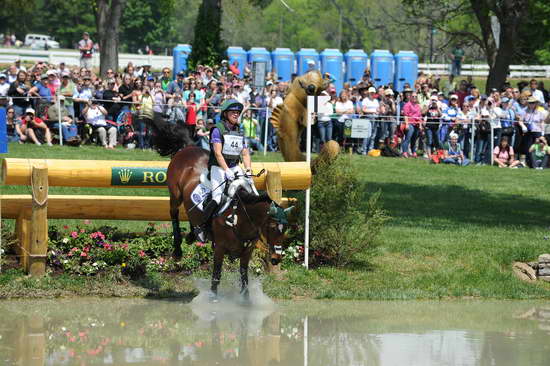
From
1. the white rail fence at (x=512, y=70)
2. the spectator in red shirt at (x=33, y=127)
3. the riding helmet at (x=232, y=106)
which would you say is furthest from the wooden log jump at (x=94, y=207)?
the white rail fence at (x=512, y=70)

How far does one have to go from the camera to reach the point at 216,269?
41.5 ft

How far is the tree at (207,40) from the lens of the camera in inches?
1405

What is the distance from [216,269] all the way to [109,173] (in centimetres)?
237

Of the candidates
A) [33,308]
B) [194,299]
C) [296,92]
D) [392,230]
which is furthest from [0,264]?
[392,230]

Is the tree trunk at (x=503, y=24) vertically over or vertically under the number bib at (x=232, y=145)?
over

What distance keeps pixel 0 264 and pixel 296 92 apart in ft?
16.2

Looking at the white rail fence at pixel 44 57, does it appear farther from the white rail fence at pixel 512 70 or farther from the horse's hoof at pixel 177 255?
the horse's hoof at pixel 177 255

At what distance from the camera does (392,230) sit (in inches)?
678

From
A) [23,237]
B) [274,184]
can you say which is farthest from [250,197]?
[23,237]

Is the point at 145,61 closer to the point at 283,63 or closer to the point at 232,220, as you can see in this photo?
the point at 283,63

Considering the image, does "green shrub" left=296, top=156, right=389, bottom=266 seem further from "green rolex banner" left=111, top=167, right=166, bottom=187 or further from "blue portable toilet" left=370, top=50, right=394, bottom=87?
"blue portable toilet" left=370, top=50, right=394, bottom=87

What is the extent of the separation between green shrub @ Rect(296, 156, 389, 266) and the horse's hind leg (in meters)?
1.98

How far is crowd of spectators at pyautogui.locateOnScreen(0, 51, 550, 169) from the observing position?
83.0ft

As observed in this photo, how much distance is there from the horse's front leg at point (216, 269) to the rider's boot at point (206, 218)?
0.33 meters
